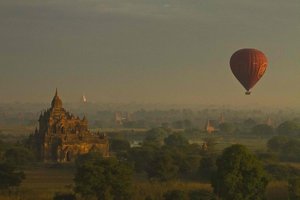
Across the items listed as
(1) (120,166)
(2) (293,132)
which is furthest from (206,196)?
(2) (293,132)

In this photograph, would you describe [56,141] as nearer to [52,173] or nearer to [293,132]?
[52,173]

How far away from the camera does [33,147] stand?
206ft

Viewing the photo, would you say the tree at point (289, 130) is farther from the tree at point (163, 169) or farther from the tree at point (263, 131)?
the tree at point (163, 169)

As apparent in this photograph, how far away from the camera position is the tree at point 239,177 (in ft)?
98.9

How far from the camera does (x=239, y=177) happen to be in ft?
99.6

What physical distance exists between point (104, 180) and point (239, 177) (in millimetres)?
8225

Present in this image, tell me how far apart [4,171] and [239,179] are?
17.7m

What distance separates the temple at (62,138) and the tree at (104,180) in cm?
2678

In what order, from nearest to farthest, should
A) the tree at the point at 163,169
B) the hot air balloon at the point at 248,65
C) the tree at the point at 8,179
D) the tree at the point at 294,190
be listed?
the tree at the point at 294,190, the tree at the point at 8,179, the tree at the point at 163,169, the hot air balloon at the point at 248,65

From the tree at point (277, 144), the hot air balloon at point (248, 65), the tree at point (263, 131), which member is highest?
the hot air balloon at point (248, 65)

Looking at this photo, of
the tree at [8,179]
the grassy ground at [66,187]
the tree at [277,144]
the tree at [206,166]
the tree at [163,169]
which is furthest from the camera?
the tree at [277,144]

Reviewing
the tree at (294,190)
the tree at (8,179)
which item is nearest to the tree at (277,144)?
the tree at (294,190)

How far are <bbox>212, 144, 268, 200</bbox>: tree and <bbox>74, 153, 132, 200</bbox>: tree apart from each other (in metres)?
5.76

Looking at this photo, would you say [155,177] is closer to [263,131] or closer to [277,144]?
[277,144]
